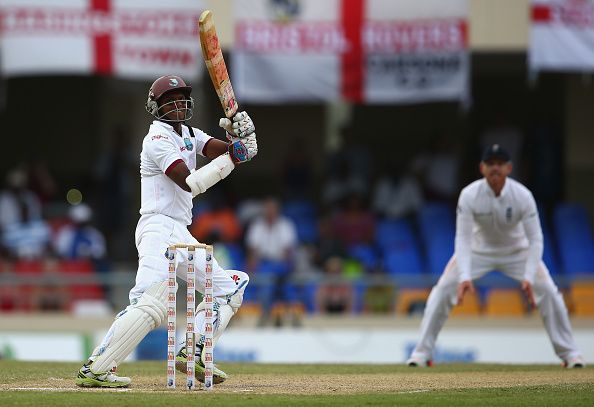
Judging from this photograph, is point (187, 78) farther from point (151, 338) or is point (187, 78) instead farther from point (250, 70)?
point (151, 338)

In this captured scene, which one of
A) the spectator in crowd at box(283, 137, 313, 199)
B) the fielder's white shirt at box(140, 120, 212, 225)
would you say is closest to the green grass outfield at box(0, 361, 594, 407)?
the fielder's white shirt at box(140, 120, 212, 225)

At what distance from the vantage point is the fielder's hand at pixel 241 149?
8188 millimetres

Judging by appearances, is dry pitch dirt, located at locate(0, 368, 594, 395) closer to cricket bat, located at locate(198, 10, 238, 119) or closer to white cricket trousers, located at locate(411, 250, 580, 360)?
white cricket trousers, located at locate(411, 250, 580, 360)

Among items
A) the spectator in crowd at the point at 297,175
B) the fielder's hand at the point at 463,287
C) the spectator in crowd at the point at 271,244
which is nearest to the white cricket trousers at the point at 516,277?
the fielder's hand at the point at 463,287

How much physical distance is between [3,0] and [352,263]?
5546 mm

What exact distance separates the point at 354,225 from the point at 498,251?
22.5 feet

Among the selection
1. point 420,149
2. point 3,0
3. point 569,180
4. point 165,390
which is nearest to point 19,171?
point 3,0

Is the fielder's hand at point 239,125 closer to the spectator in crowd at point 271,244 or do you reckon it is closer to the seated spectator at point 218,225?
the spectator in crowd at point 271,244

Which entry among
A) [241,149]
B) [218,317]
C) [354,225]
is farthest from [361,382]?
[354,225]

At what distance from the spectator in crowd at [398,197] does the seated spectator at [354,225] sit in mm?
411

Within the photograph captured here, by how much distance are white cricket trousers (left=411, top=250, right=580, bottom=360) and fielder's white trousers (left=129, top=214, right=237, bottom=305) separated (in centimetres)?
294

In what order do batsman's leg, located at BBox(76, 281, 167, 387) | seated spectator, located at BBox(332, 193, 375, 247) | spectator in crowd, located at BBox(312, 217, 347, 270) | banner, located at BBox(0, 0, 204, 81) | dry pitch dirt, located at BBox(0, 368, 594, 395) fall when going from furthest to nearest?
seated spectator, located at BBox(332, 193, 375, 247)
spectator in crowd, located at BBox(312, 217, 347, 270)
banner, located at BBox(0, 0, 204, 81)
dry pitch dirt, located at BBox(0, 368, 594, 395)
batsman's leg, located at BBox(76, 281, 167, 387)

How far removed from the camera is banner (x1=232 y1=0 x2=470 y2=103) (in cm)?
1642

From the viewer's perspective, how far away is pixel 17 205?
17781 mm
